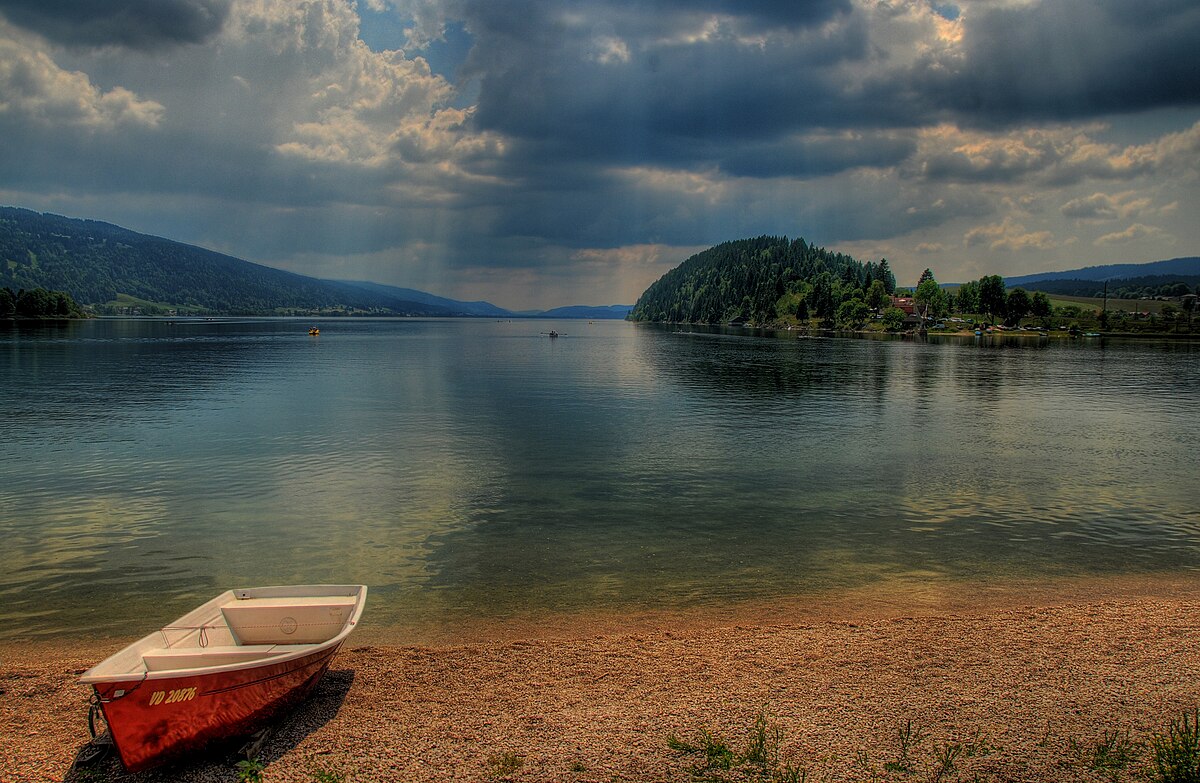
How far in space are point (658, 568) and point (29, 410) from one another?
60948mm

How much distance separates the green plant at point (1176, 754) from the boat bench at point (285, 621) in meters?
15.1

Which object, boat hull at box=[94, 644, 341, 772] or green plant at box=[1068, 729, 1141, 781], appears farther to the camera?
boat hull at box=[94, 644, 341, 772]

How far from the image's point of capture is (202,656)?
→ 1310 cm

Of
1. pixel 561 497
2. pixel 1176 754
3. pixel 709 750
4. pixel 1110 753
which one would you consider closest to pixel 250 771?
pixel 709 750

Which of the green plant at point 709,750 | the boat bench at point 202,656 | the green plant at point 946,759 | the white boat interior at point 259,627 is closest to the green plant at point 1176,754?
the green plant at point 946,759

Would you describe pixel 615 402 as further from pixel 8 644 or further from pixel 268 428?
pixel 8 644

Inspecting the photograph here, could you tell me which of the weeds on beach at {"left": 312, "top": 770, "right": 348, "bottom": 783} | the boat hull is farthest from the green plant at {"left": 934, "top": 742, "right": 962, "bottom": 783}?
the boat hull

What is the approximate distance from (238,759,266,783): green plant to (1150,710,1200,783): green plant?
14.8 m

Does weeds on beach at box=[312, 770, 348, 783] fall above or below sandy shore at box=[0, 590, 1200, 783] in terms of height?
above

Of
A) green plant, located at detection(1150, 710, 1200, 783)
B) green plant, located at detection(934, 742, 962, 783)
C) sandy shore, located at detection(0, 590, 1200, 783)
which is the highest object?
green plant, located at detection(1150, 710, 1200, 783)

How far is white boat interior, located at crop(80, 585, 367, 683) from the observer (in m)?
13.4

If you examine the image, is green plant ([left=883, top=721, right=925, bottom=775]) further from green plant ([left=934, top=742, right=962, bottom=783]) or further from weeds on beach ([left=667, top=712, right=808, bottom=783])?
weeds on beach ([left=667, top=712, right=808, bottom=783])

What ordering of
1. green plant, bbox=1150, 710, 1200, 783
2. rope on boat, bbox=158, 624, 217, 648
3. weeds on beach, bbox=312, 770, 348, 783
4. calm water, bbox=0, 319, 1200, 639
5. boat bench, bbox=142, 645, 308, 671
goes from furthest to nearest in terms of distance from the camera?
calm water, bbox=0, 319, 1200, 639
rope on boat, bbox=158, 624, 217, 648
boat bench, bbox=142, 645, 308, 671
weeds on beach, bbox=312, 770, 348, 783
green plant, bbox=1150, 710, 1200, 783

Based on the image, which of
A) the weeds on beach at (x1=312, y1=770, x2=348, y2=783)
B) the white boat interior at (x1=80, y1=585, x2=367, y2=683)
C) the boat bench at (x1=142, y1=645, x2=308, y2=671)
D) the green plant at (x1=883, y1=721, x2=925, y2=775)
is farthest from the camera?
the white boat interior at (x1=80, y1=585, x2=367, y2=683)
